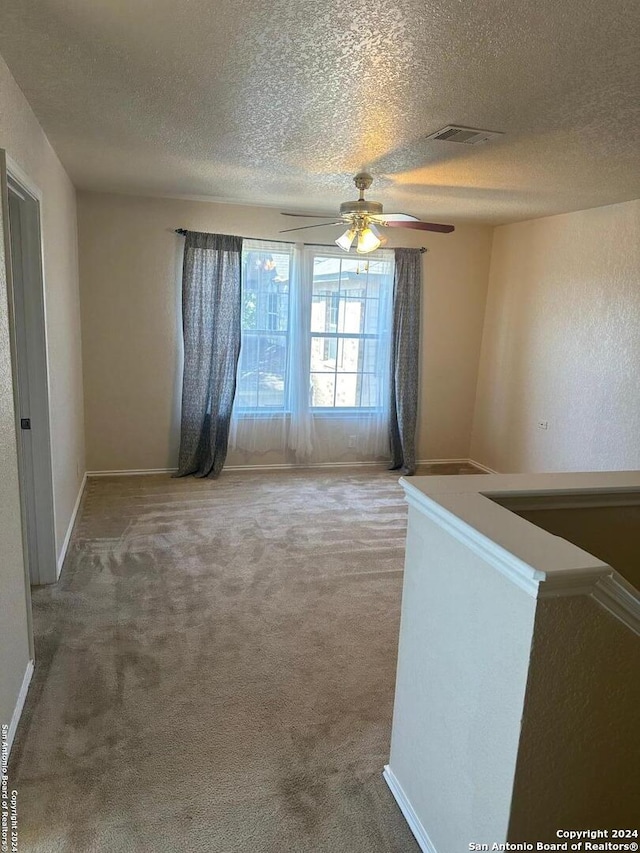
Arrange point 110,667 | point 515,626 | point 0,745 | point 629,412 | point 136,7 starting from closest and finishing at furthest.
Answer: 1. point 515,626
2. point 136,7
3. point 0,745
4. point 110,667
5. point 629,412

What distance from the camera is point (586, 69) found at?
77.4 inches

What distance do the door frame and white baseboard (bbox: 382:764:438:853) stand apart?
6.42 ft

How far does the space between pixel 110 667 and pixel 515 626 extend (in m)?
1.93

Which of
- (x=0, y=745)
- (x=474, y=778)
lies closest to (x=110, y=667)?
(x=0, y=745)

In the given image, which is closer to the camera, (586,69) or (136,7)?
(136,7)

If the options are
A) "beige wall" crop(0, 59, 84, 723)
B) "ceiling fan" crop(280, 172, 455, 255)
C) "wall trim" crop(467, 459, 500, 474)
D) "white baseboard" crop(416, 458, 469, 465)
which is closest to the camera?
"beige wall" crop(0, 59, 84, 723)

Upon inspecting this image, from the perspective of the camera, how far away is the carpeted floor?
170cm

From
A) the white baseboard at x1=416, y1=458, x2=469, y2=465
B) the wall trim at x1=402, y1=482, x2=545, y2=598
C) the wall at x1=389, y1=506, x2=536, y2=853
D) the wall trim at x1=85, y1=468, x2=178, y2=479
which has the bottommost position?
the wall trim at x1=85, y1=468, x2=178, y2=479

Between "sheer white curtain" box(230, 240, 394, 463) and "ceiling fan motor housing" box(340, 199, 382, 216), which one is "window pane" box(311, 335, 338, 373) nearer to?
"sheer white curtain" box(230, 240, 394, 463)

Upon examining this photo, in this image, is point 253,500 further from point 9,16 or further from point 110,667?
point 9,16

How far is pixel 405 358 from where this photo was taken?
18.4 feet

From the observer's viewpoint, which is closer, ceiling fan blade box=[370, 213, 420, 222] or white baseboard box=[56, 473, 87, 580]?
white baseboard box=[56, 473, 87, 580]

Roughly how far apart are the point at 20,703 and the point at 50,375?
1.73 m

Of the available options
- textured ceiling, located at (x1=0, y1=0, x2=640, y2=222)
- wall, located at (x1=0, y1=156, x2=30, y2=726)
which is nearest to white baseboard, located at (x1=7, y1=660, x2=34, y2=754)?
wall, located at (x1=0, y1=156, x2=30, y2=726)
